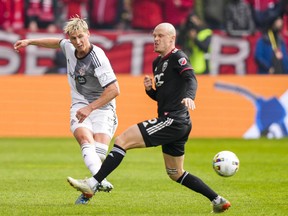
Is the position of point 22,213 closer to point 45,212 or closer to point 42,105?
point 45,212

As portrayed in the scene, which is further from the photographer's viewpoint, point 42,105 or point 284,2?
point 284,2

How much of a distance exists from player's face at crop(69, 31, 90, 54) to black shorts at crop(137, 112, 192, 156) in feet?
4.96

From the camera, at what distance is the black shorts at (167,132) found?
9938 mm

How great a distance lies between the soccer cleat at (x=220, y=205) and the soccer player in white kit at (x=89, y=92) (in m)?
1.45

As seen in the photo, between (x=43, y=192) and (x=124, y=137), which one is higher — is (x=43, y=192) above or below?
below

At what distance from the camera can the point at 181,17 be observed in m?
23.8

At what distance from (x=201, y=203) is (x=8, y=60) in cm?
1185

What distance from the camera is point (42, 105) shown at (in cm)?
2059

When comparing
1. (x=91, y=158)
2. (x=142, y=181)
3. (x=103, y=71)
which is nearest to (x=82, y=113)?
(x=91, y=158)

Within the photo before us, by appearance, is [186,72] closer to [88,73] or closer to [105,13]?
[88,73]

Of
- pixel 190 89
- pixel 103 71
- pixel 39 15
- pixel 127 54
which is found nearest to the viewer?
pixel 190 89

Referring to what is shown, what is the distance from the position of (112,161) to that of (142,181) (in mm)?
3496

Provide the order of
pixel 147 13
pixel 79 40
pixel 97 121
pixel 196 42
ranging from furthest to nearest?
pixel 147 13 < pixel 196 42 < pixel 97 121 < pixel 79 40

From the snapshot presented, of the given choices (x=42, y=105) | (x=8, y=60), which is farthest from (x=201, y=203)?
(x=8, y=60)
